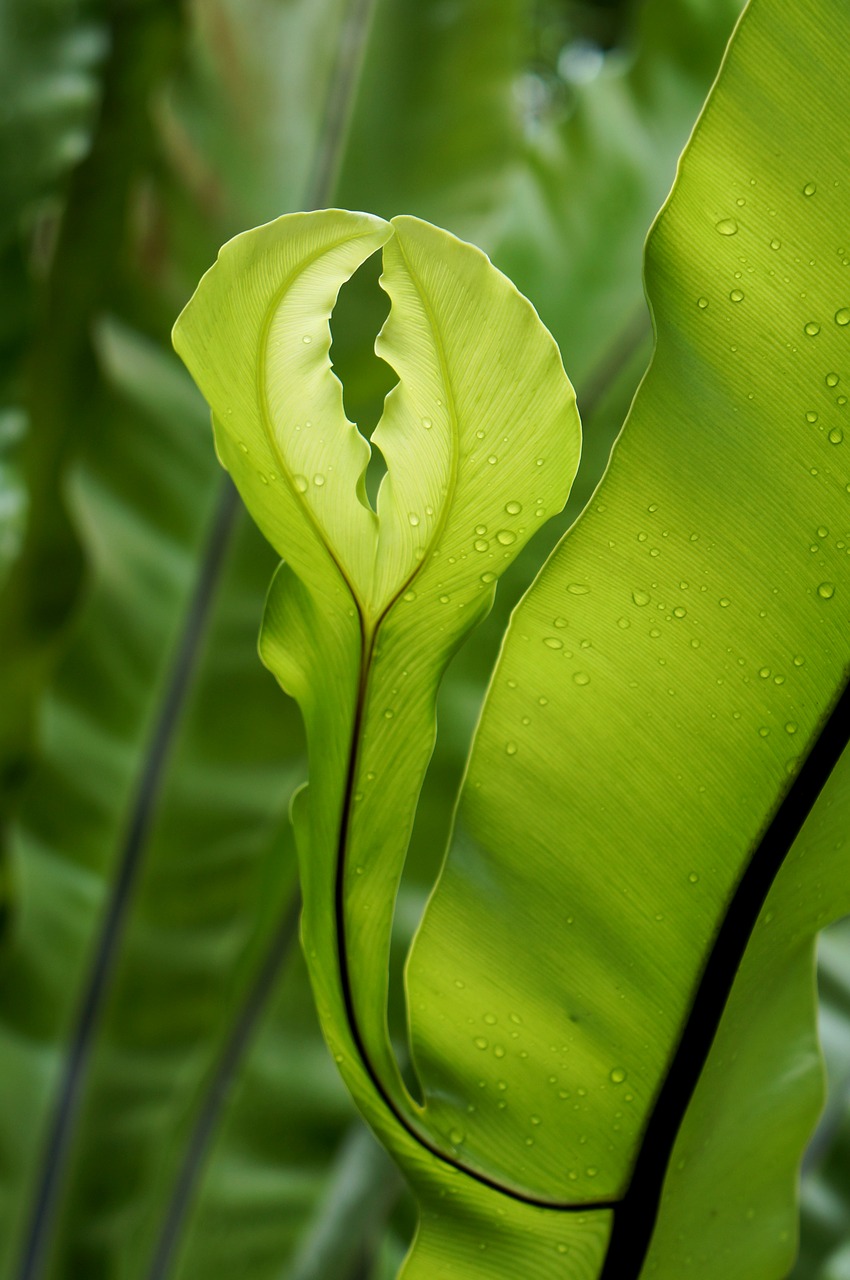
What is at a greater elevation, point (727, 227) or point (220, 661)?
point (727, 227)

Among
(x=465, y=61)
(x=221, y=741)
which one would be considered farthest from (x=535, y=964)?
(x=465, y=61)

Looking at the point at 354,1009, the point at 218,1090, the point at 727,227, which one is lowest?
the point at 218,1090

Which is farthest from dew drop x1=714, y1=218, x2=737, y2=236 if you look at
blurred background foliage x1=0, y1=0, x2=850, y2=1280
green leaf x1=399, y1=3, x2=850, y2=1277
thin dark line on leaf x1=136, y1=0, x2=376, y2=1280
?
thin dark line on leaf x1=136, y1=0, x2=376, y2=1280

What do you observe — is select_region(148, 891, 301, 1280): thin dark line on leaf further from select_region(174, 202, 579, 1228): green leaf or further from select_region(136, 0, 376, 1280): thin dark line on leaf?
select_region(174, 202, 579, 1228): green leaf

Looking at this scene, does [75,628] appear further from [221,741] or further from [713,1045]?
[713,1045]

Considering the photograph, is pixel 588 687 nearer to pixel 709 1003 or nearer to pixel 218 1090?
pixel 709 1003

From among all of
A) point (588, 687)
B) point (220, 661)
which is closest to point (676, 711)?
point (588, 687)

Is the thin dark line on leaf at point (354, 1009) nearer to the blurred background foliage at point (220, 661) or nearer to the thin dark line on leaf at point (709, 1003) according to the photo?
the thin dark line on leaf at point (709, 1003)
